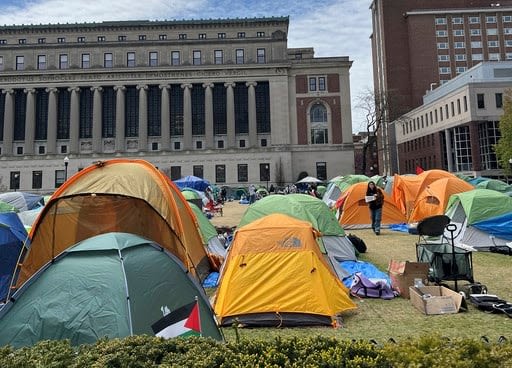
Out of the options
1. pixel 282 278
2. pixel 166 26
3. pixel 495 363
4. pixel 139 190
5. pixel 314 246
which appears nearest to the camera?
pixel 495 363

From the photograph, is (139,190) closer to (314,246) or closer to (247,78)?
(314,246)

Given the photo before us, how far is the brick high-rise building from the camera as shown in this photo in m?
73.6

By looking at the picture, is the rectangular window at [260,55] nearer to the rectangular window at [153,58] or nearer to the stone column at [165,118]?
the stone column at [165,118]

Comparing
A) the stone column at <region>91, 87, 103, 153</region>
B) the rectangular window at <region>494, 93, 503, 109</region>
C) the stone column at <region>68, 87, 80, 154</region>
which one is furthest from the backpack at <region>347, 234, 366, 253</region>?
the stone column at <region>68, 87, 80, 154</region>

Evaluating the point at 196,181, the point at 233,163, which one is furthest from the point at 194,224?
the point at 233,163

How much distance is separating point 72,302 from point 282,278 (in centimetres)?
344

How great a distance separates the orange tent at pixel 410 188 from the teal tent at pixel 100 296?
15969mm

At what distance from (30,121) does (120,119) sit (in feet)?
44.5

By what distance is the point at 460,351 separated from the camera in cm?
354

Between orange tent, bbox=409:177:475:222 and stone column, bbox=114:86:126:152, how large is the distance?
165ft

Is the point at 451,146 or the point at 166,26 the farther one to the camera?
the point at 166,26

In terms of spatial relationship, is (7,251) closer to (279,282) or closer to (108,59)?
(279,282)

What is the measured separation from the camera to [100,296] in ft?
17.1

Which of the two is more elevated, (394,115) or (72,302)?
(394,115)
